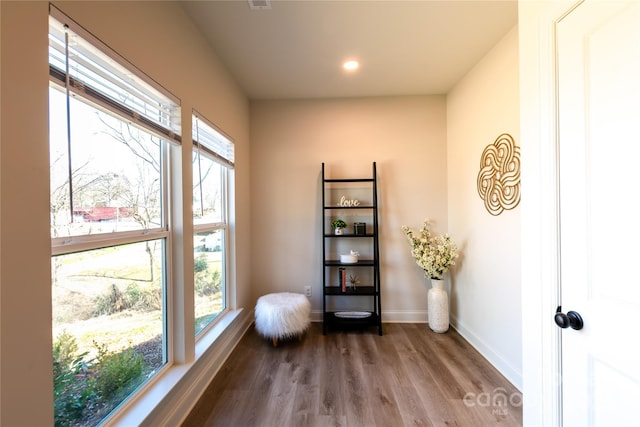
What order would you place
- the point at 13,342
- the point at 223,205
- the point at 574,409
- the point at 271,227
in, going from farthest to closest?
the point at 271,227, the point at 223,205, the point at 574,409, the point at 13,342

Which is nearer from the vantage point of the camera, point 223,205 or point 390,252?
point 223,205

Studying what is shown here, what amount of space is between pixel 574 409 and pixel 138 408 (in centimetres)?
198

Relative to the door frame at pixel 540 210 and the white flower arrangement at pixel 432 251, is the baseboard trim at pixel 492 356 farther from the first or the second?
the door frame at pixel 540 210

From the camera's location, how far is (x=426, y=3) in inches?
64.8

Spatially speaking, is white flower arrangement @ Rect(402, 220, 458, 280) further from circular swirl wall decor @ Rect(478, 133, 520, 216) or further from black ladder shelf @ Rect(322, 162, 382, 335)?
circular swirl wall decor @ Rect(478, 133, 520, 216)

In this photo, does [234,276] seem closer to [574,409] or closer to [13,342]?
[13,342]

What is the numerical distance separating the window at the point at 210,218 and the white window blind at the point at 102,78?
1.30 feet

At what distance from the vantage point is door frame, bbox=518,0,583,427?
1.01m

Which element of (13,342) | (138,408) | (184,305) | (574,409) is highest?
(13,342)

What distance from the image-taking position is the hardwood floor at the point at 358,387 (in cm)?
157

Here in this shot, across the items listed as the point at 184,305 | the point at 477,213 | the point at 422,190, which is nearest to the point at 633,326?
the point at 477,213

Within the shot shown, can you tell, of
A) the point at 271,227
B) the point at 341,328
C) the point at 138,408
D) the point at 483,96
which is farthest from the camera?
the point at 271,227

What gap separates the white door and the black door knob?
2cm

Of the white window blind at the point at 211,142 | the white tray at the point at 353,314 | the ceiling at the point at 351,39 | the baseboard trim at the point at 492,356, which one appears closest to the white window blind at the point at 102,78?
the white window blind at the point at 211,142
